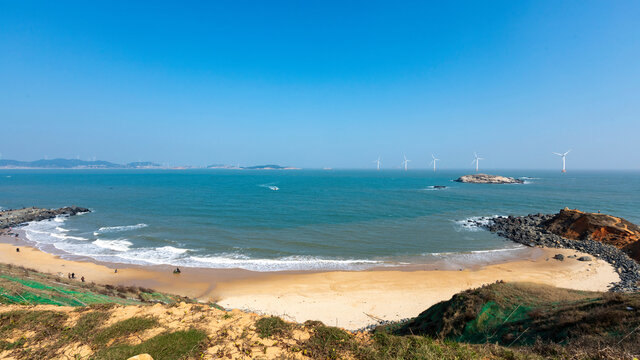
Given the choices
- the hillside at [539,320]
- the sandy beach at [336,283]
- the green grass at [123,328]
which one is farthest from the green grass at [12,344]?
the hillside at [539,320]

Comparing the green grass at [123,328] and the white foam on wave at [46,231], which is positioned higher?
the green grass at [123,328]

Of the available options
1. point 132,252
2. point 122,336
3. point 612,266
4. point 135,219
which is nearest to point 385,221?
point 612,266

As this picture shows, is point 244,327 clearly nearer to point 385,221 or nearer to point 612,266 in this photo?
point 612,266

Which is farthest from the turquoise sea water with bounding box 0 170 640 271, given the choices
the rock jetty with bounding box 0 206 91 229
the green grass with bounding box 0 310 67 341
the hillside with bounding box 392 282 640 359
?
the green grass with bounding box 0 310 67 341

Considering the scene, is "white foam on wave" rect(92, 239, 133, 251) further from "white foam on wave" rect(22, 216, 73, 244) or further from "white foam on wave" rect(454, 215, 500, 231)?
"white foam on wave" rect(454, 215, 500, 231)

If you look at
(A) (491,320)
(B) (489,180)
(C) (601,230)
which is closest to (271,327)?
(A) (491,320)

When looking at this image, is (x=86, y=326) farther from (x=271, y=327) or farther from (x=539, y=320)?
(x=539, y=320)

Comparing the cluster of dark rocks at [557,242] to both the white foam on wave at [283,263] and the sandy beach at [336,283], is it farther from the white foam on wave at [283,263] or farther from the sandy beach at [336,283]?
the white foam on wave at [283,263]
